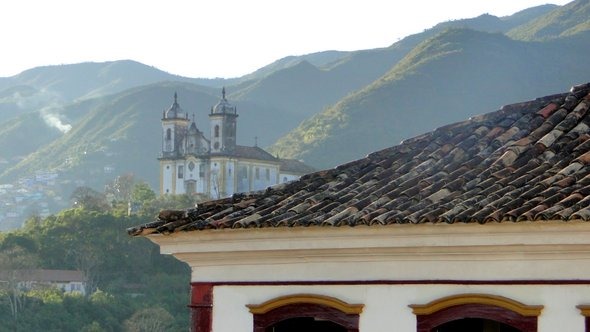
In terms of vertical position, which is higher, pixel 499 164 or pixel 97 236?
pixel 97 236

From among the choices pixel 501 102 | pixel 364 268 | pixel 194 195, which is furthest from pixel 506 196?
pixel 501 102

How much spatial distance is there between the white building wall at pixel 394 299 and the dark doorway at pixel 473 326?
500 millimetres

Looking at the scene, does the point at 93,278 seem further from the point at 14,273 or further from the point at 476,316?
the point at 476,316

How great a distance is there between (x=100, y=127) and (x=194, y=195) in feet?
210

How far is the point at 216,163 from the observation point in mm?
147500

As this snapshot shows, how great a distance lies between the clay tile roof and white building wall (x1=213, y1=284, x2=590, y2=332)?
39cm

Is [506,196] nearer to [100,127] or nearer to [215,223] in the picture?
[215,223]

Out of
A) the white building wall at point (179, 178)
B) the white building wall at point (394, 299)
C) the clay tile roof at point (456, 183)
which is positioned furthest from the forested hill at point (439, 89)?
the white building wall at point (394, 299)

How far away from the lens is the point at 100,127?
198625 millimetres

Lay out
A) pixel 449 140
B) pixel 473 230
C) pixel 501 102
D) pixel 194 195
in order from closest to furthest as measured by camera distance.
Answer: pixel 473 230 → pixel 449 140 → pixel 194 195 → pixel 501 102

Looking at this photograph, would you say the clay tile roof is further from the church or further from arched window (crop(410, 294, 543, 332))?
the church

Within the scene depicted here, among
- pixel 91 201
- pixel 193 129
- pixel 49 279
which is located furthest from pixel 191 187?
pixel 49 279

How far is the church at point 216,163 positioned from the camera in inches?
5763

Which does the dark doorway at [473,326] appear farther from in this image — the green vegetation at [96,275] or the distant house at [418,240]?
the green vegetation at [96,275]
